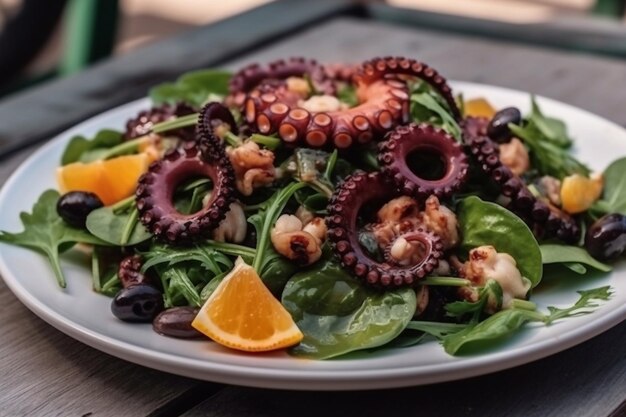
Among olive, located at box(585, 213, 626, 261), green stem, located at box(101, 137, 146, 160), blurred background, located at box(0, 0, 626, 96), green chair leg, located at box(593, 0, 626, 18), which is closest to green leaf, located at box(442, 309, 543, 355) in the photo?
olive, located at box(585, 213, 626, 261)

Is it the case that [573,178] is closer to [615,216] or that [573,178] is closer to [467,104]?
[615,216]

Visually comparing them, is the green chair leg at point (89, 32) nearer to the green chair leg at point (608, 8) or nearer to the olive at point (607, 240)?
the green chair leg at point (608, 8)

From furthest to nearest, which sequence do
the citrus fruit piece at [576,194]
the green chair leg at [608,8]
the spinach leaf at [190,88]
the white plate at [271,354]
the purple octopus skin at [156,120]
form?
1. the green chair leg at [608,8]
2. the spinach leaf at [190,88]
3. the purple octopus skin at [156,120]
4. the citrus fruit piece at [576,194]
5. the white plate at [271,354]

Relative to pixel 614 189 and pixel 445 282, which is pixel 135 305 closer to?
pixel 445 282

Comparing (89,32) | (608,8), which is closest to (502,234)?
(89,32)

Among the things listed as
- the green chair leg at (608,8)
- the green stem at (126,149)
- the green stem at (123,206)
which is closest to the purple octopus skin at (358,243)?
the green stem at (123,206)
